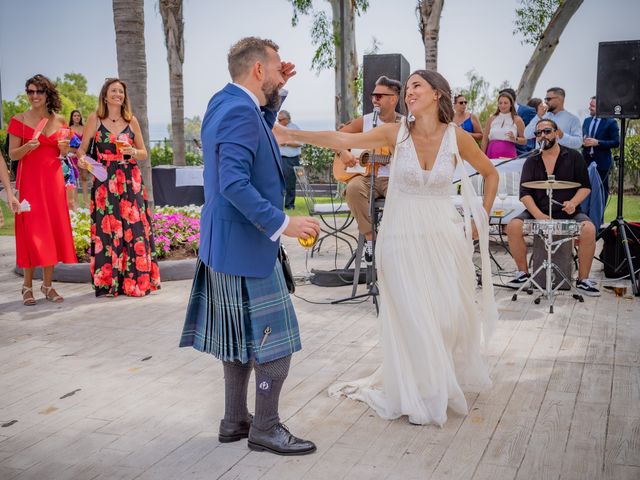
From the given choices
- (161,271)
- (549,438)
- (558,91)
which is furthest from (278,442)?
(558,91)

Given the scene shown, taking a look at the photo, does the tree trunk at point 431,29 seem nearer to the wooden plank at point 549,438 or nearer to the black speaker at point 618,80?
the black speaker at point 618,80

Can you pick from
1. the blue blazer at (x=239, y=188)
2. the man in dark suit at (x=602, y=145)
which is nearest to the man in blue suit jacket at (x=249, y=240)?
the blue blazer at (x=239, y=188)

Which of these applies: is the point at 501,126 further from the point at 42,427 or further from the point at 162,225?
the point at 42,427

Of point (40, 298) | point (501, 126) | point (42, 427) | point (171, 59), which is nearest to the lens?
point (42, 427)

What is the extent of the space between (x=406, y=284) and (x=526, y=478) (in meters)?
1.26

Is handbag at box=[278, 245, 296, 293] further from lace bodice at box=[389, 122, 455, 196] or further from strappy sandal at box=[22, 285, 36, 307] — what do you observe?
strappy sandal at box=[22, 285, 36, 307]

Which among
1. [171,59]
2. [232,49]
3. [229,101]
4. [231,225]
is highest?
[171,59]

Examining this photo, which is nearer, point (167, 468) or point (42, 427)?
point (167, 468)

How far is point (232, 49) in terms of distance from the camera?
3428 mm

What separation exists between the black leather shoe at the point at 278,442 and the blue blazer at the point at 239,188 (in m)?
0.82

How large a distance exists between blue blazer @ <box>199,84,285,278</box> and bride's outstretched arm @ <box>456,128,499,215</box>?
144cm

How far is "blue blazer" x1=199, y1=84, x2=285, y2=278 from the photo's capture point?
10.3 feet

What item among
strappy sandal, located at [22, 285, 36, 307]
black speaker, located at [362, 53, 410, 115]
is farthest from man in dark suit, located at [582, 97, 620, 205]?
strappy sandal, located at [22, 285, 36, 307]

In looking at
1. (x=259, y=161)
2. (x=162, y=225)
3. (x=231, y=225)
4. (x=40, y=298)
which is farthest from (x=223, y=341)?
(x=162, y=225)
